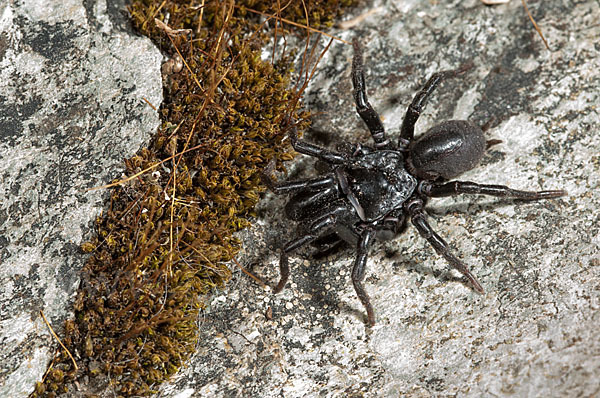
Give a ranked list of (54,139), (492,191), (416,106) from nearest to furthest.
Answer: (54,139)
(492,191)
(416,106)

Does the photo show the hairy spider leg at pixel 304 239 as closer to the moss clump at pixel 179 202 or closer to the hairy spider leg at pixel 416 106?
the moss clump at pixel 179 202

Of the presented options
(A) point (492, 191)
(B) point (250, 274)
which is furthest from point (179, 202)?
(A) point (492, 191)

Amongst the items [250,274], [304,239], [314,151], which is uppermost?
[314,151]

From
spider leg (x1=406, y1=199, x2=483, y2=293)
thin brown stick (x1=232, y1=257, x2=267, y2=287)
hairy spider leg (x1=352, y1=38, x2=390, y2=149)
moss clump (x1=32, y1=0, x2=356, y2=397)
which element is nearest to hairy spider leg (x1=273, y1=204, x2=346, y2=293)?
thin brown stick (x1=232, y1=257, x2=267, y2=287)

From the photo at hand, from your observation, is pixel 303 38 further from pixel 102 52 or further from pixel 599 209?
pixel 599 209

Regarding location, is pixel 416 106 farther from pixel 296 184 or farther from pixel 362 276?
pixel 362 276

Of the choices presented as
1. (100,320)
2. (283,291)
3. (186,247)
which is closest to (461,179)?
(283,291)

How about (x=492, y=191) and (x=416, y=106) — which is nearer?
(x=492, y=191)
